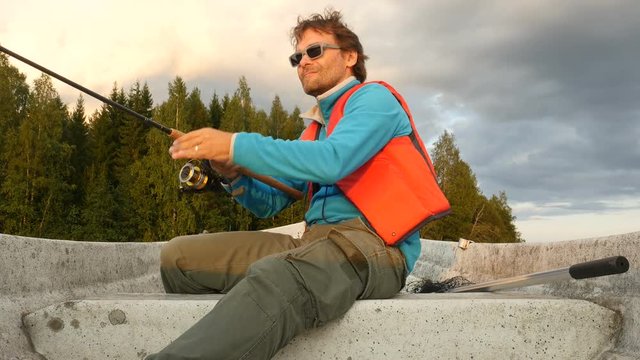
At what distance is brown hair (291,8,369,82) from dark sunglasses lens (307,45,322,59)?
0.14m

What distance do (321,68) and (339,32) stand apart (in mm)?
261

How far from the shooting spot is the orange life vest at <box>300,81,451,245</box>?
110 inches

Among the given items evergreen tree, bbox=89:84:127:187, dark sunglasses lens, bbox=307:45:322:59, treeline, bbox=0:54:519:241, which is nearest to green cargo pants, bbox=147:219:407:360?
dark sunglasses lens, bbox=307:45:322:59

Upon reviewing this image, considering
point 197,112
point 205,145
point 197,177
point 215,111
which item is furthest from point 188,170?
point 215,111

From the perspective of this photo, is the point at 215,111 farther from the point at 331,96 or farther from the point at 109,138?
the point at 331,96

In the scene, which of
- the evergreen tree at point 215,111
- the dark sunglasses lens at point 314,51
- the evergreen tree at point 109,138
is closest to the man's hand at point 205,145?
the dark sunglasses lens at point 314,51

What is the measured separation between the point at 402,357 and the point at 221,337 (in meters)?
0.74

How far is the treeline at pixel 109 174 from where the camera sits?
126 ft

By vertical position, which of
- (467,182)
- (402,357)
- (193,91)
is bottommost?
(402,357)

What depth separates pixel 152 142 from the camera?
4306 cm

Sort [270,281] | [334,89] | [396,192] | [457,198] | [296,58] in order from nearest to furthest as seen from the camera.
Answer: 1. [270,281]
2. [396,192]
3. [334,89]
4. [296,58]
5. [457,198]

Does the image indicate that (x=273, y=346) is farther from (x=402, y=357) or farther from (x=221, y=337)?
(x=402, y=357)

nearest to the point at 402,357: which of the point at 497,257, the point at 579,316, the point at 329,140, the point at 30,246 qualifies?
the point at 579,316

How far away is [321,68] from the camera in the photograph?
11.0 feet
